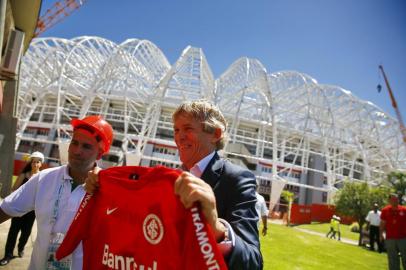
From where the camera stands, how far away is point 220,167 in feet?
5.06

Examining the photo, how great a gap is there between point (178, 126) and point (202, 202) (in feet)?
2.23

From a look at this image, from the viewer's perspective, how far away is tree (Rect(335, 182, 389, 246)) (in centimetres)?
2320

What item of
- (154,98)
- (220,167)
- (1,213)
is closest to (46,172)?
(1,213)

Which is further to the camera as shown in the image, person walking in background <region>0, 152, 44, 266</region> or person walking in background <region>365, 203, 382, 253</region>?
person walking in background <region>365, 203, 382, 253</region>

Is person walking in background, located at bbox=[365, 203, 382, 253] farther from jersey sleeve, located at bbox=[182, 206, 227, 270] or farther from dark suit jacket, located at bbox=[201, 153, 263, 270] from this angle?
jersey sleeve, located at bbox=[182, 206, 227, 270]

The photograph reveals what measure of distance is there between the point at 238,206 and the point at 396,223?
780cm

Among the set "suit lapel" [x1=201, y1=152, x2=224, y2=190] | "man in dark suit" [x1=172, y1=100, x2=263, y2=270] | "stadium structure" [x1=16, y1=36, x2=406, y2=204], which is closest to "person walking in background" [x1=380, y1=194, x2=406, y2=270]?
"man in dark suit" [x1=172, y1=100, x2=263, y2=270]

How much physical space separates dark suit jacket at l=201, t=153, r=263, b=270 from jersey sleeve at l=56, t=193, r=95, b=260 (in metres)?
0.78

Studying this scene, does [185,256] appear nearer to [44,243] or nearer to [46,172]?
[44,243]

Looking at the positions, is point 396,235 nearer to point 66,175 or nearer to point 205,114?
point 205,114

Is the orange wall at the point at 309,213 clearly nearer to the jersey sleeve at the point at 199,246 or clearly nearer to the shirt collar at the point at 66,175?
the shirt collar at the point at 66,175

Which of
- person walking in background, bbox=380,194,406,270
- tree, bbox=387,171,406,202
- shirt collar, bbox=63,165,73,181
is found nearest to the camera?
shirt collar, bbox=63,165,73,181

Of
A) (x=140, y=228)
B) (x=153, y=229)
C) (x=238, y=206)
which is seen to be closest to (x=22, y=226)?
(x=140, y=228)

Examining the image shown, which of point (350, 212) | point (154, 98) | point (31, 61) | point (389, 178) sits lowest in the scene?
point (350, 212)
